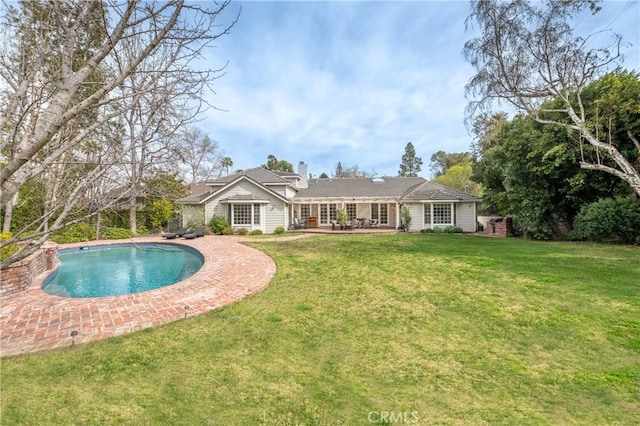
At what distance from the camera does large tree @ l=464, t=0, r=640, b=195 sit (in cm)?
1482

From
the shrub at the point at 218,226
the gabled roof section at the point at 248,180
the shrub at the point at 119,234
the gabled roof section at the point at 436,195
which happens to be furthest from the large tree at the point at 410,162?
the shrub at the point at 119,234

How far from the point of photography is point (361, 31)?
1362 centimetres

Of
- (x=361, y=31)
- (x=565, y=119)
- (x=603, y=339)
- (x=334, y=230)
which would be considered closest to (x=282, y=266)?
(x=603, y=339)

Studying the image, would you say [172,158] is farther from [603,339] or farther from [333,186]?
[333,186]

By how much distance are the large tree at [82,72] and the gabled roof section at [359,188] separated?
26.4m

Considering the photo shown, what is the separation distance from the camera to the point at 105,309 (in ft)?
23.3

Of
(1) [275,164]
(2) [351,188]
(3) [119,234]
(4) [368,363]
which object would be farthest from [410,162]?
(4) [368,363]

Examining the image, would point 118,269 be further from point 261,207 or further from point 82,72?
point 82,72

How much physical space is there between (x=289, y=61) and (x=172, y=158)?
39.0 ft

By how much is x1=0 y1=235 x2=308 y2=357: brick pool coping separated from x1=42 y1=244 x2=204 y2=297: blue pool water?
1.35 metres

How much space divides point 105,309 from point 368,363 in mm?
6681

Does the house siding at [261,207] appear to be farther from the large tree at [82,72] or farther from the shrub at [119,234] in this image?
the large tree at [82,72]

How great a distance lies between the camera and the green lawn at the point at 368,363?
137 inches

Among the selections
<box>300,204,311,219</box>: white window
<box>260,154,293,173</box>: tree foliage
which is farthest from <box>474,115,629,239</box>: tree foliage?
<box>260,154,293,173</box>: tree foliage
